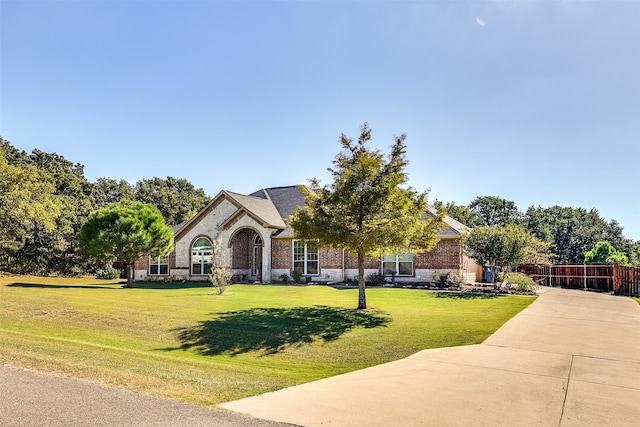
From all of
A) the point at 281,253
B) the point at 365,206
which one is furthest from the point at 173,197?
the point at 365,206

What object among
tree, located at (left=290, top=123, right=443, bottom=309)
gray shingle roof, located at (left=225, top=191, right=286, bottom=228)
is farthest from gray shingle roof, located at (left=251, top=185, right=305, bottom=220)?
tree, located at (left=290, top=123, right=443, bottom=309)

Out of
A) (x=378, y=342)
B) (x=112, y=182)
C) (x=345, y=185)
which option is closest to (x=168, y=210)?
(x=112, y=182)

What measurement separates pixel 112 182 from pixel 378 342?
2460 inches

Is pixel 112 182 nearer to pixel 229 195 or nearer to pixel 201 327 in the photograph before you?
pixel 229 195

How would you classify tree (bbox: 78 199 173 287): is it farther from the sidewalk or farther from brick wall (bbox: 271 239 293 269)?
the sidewalk

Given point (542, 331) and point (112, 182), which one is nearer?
point (542, 331)

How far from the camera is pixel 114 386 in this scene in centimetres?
753

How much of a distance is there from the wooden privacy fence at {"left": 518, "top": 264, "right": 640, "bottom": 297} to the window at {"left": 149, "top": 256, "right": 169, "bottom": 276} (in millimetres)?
27576

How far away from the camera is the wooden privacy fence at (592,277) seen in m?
26.6

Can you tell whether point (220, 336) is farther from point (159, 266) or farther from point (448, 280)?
point (159, 266)

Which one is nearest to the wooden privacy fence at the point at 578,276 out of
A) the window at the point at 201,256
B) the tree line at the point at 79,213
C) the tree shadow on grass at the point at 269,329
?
the tree line at the point at 79,213

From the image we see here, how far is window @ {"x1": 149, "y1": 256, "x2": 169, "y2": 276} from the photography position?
35.2 meters

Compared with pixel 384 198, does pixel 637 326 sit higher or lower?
lower

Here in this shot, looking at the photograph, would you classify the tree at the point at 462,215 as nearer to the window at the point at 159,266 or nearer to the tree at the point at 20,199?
the window at the point at 159,266
